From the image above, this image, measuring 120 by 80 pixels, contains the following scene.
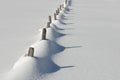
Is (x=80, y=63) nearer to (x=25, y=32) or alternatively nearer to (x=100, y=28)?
(x=25, y=32)

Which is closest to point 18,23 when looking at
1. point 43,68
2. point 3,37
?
point 3,37

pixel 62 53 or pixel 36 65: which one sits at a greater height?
pixel 36 65

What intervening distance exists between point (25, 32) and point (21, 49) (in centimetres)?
407

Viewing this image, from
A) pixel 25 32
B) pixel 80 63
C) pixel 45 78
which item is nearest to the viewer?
pixel 45 78

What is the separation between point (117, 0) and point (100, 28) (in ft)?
93.6

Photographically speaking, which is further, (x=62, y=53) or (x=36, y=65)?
(x=62, y=53)

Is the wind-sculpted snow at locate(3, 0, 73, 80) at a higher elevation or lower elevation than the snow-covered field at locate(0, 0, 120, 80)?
higher

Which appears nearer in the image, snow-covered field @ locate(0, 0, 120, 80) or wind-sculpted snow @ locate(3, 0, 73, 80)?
wind-sculpted snow @ locate(3, 0, 73, 80)

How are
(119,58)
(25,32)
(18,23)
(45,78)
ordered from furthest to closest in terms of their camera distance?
(18,23) < (25,32) < (119,58) < (45,78)

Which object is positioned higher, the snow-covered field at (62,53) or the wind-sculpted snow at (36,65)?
the wind-sculpted snow at (36,65)

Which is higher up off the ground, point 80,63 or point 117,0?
point 80,63

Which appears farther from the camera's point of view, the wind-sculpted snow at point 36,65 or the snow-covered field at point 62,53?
the snow-covered field at point 62,53

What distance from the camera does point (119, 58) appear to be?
40.6ft

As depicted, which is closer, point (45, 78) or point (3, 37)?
point (45, 78)
